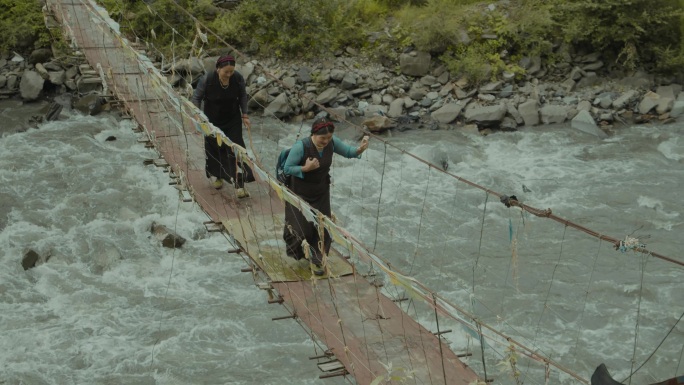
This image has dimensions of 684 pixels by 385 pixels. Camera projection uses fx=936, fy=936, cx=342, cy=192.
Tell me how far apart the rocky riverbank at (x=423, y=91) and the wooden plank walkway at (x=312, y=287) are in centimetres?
326

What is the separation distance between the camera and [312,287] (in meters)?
4.35

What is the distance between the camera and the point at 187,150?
5.50 meters

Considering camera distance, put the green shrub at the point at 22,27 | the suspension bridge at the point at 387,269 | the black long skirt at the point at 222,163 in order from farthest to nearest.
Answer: the green shrub at the point at 22,27 < the black long skirt at the point at 222,163 < the suspension bridge at the point at 387,269

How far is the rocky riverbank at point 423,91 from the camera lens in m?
9.23

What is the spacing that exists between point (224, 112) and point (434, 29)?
16.8ft

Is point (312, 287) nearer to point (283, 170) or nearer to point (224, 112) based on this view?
point (283, 170)

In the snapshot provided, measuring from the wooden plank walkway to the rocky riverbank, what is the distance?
10.7 ft

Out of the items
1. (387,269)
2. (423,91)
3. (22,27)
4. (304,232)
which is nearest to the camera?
(387,269)

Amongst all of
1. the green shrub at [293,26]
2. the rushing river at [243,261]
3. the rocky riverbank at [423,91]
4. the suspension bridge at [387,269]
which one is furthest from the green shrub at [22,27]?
the suspension bridge at [387,269]

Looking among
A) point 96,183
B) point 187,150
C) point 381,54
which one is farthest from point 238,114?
point 381,54

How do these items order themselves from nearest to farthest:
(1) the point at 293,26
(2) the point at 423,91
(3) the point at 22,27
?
(2) the point at 423,91
(3) the point at 22,27
(1) the point at 293,26

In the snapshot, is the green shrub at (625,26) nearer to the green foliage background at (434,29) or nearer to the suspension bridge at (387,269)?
the green foliage background at (434,29)

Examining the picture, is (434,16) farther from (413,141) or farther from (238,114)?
(238,114)

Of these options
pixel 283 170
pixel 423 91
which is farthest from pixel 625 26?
pixel 283 170
